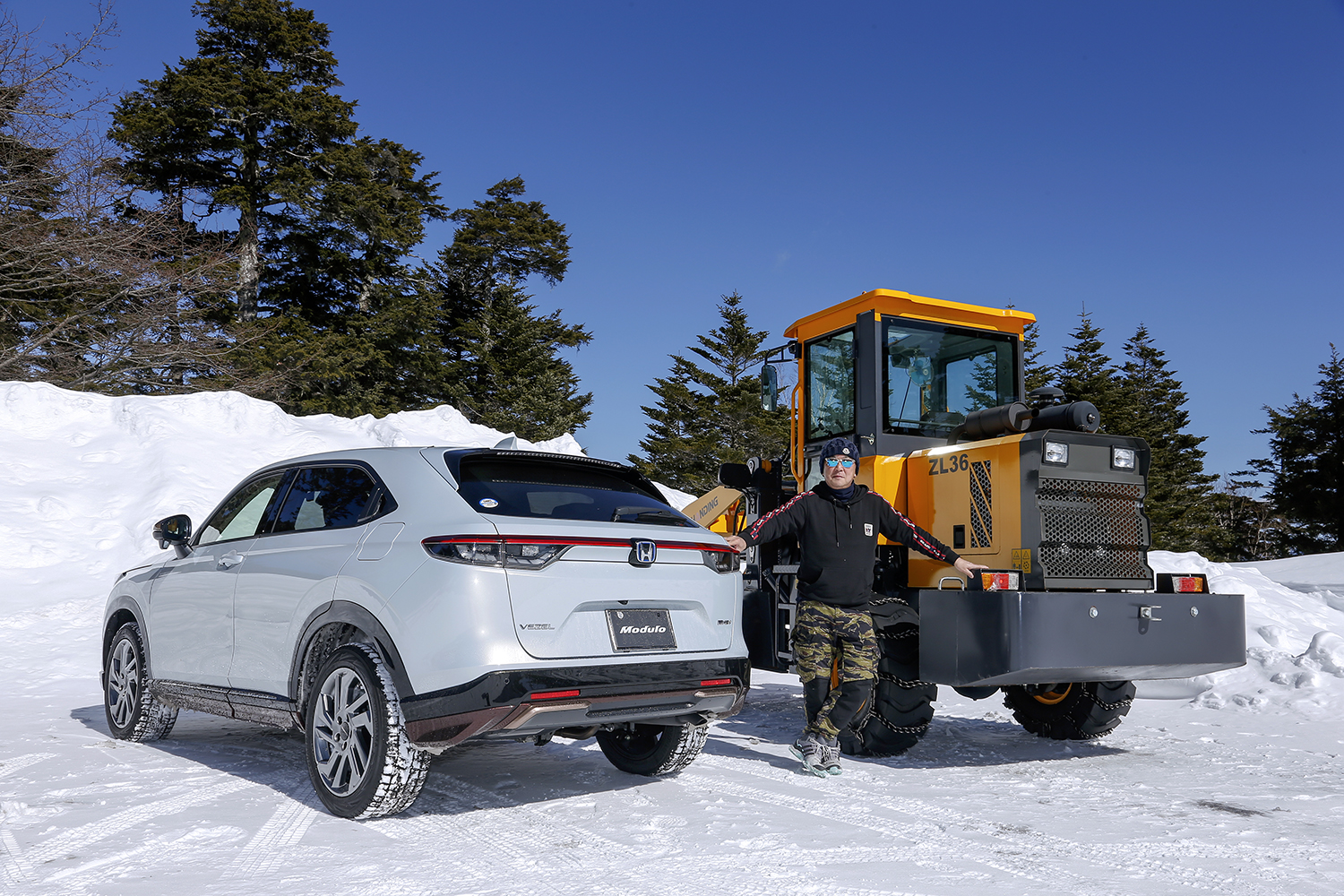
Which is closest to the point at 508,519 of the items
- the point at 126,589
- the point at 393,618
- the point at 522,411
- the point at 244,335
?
the point at 393,618

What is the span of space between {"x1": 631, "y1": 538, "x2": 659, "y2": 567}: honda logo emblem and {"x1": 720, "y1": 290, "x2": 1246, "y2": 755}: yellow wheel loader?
6.69 ft

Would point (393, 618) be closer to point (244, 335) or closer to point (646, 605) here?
point (646, 605)

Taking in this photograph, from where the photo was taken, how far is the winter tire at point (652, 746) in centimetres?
540

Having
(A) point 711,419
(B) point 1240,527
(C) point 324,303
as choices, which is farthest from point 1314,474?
(C) point 324,303

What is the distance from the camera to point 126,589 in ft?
21.7

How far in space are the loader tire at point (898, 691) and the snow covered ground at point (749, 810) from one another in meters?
0.23

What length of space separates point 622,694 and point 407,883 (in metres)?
1.14

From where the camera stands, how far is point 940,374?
7180 millimetres

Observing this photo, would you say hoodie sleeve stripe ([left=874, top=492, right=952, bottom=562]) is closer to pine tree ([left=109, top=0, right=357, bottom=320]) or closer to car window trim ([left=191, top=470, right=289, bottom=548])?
car window trim ([left=191, top=470, right=289, bottom=548])

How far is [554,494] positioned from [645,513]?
44 centimetres

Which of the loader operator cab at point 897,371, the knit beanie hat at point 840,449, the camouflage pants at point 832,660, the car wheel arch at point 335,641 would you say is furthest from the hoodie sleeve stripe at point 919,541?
the car wheel arch at point 335,641

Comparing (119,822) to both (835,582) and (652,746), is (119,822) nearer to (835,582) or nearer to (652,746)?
(652,746)

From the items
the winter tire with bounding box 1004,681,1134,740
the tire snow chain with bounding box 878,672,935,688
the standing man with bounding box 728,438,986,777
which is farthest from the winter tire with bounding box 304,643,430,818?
the winter tire with bounding box 1004,681,1134,740

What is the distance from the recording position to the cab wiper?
4.69m
